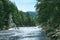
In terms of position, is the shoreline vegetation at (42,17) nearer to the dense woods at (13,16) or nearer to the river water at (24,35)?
the dense woods at (13,16)

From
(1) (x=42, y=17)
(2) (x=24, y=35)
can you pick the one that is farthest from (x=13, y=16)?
(2) (x=24, y=35)

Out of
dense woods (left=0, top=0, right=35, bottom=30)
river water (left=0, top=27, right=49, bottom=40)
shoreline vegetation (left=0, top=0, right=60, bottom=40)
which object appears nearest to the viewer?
shoreline vegetation (left=0, top=0, right=60, bottom=40)

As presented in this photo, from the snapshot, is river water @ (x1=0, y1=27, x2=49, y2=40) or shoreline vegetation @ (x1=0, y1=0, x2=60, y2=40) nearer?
shoreline vegetation @ (x1=0, y1=0, x2=60, y2=40)

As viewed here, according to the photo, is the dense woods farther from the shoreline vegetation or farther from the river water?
the river water

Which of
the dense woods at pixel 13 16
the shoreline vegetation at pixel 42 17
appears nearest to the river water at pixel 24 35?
the shoreline vegetation at pixel 42 17

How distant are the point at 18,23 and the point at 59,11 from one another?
4277 inches

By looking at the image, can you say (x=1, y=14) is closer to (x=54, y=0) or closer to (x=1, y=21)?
(x=1, y=21)

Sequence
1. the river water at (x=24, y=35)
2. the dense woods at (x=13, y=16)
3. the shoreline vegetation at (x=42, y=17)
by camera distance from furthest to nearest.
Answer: the dense woods at (x=13, y=16), the river water at (x=24, y=35), the shoreline vegetation at (x=42, y=17)

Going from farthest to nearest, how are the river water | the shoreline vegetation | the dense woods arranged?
the dense woods, the river water, the shoreline vegetation

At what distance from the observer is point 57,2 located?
40.4 meters

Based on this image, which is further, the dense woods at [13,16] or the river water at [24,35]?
the dense woods at [13,16]

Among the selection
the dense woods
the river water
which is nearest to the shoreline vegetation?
the dense woods

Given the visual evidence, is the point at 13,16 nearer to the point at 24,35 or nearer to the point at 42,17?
the point at 42,17

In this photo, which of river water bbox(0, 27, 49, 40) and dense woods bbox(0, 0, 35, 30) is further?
dense woods bbox(0, 0, 35, 30)
